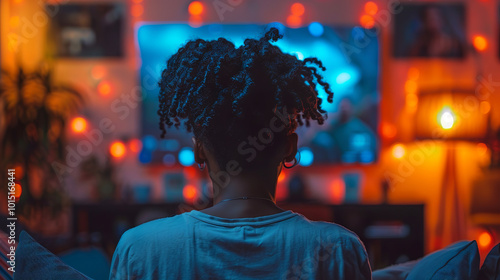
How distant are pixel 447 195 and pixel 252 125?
3131 mm

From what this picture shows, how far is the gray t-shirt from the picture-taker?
2.81 ft

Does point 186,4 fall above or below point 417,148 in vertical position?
above

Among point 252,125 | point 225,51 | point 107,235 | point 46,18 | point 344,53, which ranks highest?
point 46,18

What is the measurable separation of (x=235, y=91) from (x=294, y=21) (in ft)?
9.68

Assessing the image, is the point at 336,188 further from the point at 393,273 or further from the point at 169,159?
the point at 393,273

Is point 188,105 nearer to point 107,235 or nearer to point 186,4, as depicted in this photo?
point 107,235

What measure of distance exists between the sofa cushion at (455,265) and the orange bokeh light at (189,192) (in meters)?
2.68

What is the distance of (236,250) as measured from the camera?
33.7 inches

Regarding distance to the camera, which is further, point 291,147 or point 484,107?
point 484,107

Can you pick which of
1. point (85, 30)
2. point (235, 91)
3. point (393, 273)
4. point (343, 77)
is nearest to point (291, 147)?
point (235, 91)

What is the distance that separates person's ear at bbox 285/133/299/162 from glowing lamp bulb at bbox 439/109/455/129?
264 cm

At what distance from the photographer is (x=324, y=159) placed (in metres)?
3.68

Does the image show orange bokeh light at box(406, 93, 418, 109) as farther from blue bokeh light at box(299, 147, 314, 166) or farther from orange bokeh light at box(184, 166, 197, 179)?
orange bokeh light at box(184, 166, 197, 179)

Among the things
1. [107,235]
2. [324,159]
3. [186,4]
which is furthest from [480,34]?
[107,235]
